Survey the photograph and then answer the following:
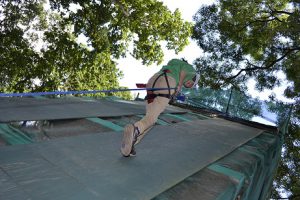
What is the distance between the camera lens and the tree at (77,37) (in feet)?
47.1

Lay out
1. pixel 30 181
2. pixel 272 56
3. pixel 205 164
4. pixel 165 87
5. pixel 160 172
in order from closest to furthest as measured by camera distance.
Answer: pixel 30 181 → pixel 160 172 → pixel 165 87 → pixel 205 164 → pixel 272 56

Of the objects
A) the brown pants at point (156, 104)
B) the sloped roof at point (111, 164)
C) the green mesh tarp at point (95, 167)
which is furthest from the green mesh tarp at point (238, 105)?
the brown pants at point (156, 104)

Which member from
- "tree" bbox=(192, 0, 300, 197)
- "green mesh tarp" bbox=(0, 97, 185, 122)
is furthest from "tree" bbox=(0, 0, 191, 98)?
"green mesh tarp" bbox=(0, 97, 185, 122)

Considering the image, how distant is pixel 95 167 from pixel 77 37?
14434mm

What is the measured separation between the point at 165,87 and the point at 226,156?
1657mm

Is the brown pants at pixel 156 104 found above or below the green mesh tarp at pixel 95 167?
above

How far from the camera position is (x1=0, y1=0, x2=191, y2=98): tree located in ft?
47.1

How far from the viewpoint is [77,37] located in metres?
15.9

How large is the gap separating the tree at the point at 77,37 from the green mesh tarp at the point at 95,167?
11.3 metres

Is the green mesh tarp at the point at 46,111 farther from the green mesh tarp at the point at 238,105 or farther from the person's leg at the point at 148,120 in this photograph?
the green mesh tarp at the point at 238,105

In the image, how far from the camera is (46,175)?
2.23 meters

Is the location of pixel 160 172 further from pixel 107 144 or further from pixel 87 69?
pixel 87 69

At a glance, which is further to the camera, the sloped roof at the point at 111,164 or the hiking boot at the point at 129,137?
the hiking boot at the point at 129,137

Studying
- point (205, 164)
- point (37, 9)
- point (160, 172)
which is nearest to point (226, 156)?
point (205, 164)
